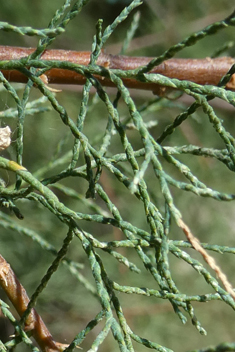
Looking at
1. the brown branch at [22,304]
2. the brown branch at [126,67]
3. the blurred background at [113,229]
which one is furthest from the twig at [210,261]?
the blurred background at [113,229]

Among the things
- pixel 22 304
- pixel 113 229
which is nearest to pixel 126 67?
pixel 22 304

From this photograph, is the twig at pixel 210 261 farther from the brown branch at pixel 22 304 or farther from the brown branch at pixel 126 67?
the brown branch at pixel 126 67

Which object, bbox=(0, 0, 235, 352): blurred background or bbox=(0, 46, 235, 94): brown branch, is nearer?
bbox=(0, 46, 235, 94): brown branch

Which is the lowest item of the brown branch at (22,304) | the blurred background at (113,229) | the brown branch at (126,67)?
the brown branch at (22,304)

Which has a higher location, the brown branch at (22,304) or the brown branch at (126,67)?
the brown branch at (126,67)

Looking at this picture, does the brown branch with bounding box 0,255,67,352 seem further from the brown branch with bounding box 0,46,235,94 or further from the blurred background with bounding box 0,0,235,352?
the blurred background with bounding box 0,0,235,352

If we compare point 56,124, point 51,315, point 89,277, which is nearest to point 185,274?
point 89,277

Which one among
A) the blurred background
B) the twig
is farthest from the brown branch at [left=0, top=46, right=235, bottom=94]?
the blurred background

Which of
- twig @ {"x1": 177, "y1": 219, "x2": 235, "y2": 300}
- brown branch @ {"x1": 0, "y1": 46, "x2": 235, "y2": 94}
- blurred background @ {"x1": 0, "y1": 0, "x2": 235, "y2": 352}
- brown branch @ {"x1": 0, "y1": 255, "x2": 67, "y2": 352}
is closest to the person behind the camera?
twig @ {"x1": 177, "y1": 219, "x2": 235, "y2": 300}
